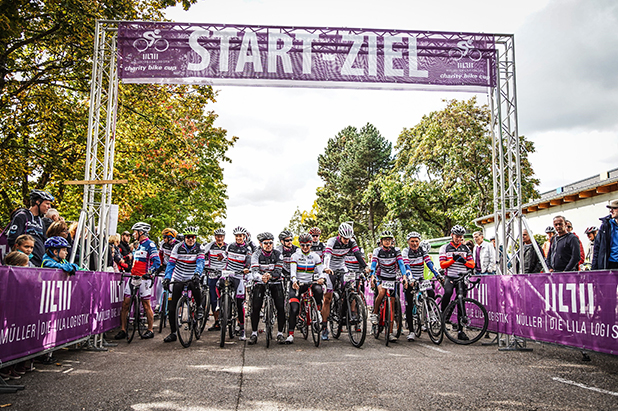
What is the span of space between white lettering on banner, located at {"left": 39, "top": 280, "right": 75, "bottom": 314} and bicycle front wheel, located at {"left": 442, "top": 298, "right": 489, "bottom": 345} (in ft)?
20.6

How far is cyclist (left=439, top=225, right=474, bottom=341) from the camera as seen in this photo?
31.6ft

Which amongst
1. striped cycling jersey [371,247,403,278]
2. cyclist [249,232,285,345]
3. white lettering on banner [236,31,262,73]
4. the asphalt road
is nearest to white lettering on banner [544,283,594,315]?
the asphalt road

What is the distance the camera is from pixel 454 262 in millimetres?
9672

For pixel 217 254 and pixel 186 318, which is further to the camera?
pixel 217 254

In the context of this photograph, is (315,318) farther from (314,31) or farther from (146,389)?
(314,31)

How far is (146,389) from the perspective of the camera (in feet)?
17.6

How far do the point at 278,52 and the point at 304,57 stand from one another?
1.84ft

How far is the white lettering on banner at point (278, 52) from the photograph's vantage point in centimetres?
1020

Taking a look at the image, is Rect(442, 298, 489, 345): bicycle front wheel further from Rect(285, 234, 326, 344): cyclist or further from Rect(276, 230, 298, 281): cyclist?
Rect(276, 230, 298, 281): cyclist

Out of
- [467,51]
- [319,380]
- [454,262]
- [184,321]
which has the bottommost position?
[319,380]

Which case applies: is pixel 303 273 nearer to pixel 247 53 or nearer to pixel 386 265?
pixel 386 265

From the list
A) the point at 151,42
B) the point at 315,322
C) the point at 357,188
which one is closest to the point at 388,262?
the point at 315,322

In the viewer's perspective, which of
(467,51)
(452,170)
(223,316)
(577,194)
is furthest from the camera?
(452,170)

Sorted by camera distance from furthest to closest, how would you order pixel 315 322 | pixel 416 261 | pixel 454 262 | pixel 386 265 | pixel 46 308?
pixel 416 261 → pixel 454 262 → pixel 386 265 → pixel 315 322 → pixel 46 308
